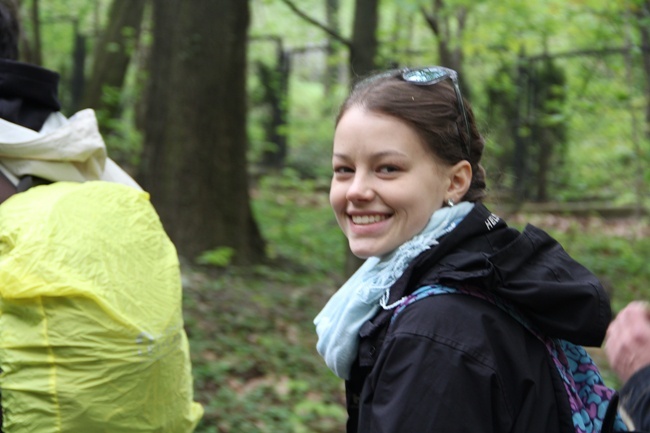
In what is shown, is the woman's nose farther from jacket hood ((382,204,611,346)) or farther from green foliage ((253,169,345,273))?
green foliage ((253,169,345,273))

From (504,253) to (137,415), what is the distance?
1187mm

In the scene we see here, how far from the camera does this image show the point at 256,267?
27.5 feet

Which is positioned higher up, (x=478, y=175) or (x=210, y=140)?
(x=478, y=175)

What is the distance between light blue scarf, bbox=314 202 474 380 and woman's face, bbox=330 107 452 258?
36 millimetres

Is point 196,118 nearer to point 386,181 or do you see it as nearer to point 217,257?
point 217,257

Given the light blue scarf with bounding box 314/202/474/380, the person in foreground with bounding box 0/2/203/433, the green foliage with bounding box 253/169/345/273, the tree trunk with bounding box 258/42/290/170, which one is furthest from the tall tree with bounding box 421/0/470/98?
the light blue scarf with bounding box 314/202/474/380

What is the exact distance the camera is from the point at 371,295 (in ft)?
5.93

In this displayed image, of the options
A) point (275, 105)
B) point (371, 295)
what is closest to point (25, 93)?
point (371, 295)

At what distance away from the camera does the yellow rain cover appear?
2.17m

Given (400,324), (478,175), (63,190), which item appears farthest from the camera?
(63,190)

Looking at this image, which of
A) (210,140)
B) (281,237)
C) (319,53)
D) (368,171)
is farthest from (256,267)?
(319,53)

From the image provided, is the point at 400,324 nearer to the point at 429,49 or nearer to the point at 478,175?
the point at 478,175

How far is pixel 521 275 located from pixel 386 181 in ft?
1.16

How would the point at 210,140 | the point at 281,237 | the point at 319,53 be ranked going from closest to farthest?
the point at 210,140 < the point at 281,237 < the point at 319,53
